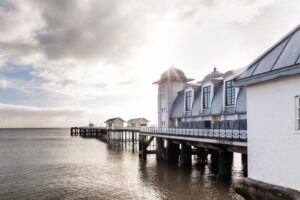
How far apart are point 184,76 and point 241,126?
17492 millimetres

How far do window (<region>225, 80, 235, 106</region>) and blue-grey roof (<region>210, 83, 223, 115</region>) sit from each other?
1.00 meters

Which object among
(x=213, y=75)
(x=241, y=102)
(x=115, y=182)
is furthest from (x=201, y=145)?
(x=213, y=75)

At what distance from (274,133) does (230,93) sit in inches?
495

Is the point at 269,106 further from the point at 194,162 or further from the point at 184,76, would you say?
the point at 184,76

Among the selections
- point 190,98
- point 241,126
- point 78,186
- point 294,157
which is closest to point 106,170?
point 78,186

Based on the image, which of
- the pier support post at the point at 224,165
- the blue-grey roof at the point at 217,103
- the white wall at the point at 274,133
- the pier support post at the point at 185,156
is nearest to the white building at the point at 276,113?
the white wall at the point at 274,133

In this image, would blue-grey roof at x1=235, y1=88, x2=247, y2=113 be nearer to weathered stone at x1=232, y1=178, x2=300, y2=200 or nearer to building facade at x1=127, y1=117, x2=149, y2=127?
weathered stone at x1=232, y1=178, x2=300, y2=200

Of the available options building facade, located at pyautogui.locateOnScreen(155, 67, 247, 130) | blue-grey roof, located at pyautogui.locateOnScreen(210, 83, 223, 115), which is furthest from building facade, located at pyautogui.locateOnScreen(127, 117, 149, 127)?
blue-grey roof, located at pyautogui.locateOnScreen(210, 83, 223, 115)

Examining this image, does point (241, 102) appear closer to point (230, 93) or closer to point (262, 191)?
point (230, 93)

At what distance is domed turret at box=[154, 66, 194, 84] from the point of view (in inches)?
1300

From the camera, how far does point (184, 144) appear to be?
1010 inches

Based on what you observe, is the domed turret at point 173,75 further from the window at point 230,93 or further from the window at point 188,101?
the window at point 230,93

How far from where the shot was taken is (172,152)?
1191 inches

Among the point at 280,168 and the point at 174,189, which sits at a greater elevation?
the point at 280,168
